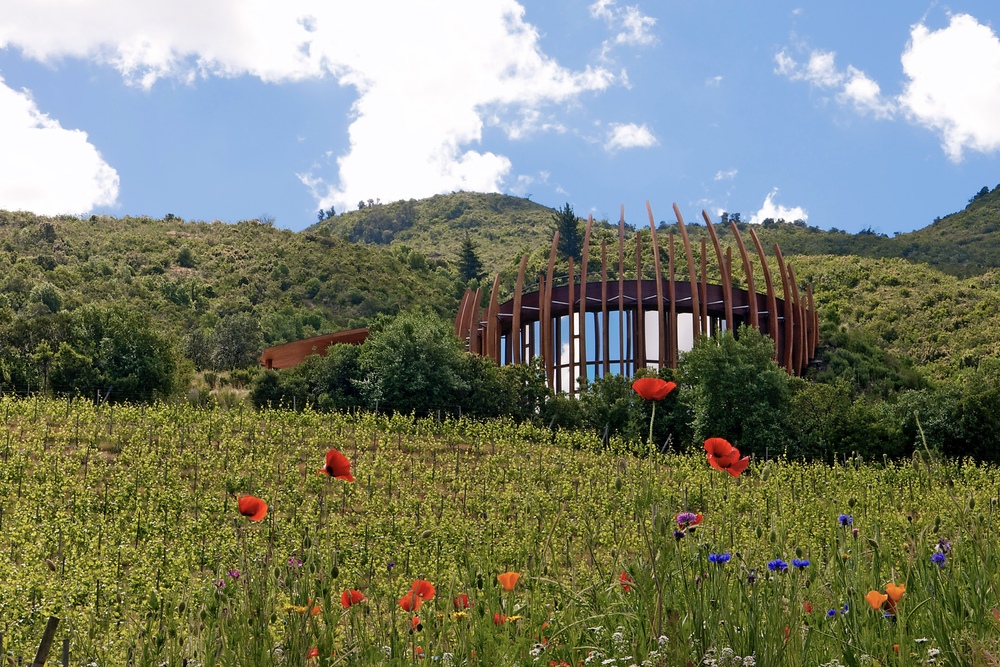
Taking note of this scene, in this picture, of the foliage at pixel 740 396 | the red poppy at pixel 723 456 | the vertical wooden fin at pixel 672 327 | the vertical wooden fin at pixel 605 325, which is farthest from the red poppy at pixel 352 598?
the vertical wooden fin at pixel 672 327

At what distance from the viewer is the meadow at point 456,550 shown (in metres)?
3.11

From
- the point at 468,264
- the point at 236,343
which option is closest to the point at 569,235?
the point at 468,264

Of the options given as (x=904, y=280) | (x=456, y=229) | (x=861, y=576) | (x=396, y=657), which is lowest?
(x=396, y=657)

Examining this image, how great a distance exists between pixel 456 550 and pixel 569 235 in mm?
68624

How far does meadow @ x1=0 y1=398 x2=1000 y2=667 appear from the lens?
10.2 feet

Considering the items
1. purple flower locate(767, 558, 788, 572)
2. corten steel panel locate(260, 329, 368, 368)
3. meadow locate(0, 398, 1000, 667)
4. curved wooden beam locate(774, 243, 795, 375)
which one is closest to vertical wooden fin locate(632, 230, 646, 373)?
curved wooden beam locate(774, 243, 795, 375)

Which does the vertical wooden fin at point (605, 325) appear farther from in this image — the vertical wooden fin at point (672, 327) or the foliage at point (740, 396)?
the foliage at point (740, 396)

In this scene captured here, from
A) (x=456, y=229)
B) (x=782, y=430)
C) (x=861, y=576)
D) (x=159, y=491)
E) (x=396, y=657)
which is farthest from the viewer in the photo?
(x=456, y=229)

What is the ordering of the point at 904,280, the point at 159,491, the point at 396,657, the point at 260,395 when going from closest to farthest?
1. the point at 396,657
2. the point at 159,491
3. the point at 260,395
4. the point at 904,280

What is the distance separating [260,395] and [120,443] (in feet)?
48.6

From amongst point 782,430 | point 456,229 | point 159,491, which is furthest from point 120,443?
point 456,229

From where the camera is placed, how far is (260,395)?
32094 millimetres

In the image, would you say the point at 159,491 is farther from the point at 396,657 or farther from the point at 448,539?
the point at 396,657

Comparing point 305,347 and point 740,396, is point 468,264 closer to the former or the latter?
point 305,347
